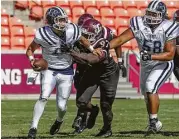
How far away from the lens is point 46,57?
27.4ft

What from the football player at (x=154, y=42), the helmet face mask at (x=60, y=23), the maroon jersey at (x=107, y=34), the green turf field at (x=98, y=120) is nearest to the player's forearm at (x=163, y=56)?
the football player at (x=154, y=42)

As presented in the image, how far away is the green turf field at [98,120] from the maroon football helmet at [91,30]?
117 cm

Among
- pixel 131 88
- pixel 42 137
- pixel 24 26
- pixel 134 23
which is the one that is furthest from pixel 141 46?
pixel 24 26

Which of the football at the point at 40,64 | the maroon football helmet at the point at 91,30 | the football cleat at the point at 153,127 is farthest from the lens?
the maroon football helmet at the point at 91,30

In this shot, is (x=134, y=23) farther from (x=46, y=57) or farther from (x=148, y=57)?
(x=46, y=57)

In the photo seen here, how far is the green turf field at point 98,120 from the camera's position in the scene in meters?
8.66

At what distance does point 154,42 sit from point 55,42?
3.95 feet

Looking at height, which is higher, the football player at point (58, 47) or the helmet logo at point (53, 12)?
the helmet logo at point (53, 12)

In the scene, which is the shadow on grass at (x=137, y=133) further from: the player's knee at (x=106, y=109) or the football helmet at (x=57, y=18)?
the football helmet at (x=57, y=18)

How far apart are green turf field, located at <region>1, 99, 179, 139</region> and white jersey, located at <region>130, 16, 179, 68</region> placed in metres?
1.05

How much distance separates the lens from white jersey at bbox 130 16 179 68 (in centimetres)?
852

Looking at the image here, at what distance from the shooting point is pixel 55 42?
27.0 ft

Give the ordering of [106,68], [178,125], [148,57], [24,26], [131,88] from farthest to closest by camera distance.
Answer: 1. [24,26]
2. [131,88]
3. [178,125]
4. [106,68]
5. [148,57]

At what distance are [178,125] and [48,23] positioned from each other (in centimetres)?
278
